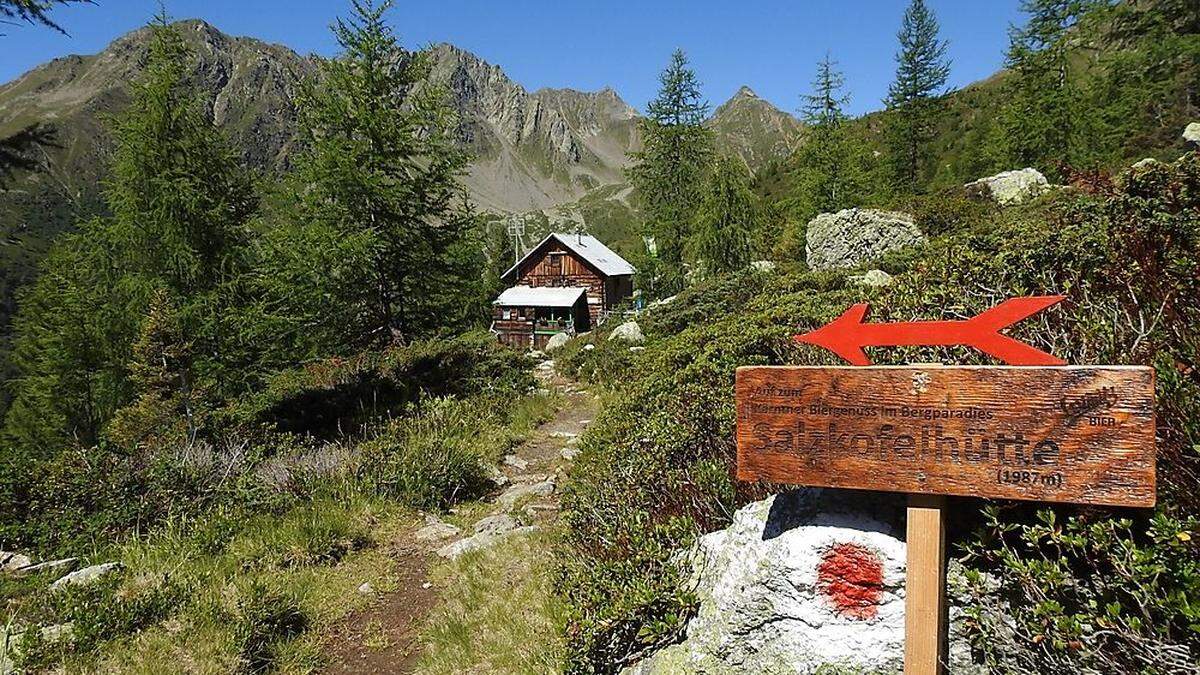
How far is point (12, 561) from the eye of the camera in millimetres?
5582

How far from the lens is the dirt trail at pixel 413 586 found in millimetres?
4453

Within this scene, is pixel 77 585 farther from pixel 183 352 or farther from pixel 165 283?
pixel 165 283

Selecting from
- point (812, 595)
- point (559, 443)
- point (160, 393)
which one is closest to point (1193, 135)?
point (559, 443)

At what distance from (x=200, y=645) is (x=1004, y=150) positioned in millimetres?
29943

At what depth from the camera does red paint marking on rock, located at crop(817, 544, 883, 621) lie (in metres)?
2.27

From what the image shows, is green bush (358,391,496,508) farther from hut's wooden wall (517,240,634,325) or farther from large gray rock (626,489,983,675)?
hut's wooden wall (517,240,634,325)

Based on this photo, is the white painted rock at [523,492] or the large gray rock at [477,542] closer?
the large gray rock at [477,542]

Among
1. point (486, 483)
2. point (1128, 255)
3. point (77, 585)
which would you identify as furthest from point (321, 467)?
point (1128, 255)

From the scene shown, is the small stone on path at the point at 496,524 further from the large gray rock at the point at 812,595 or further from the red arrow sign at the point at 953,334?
the red arrow sign at the point at 953,334

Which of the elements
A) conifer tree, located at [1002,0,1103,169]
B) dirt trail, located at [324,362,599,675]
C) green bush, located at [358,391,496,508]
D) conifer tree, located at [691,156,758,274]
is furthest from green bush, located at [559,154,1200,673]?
conifer tree, located at [1002,0,1103,169]

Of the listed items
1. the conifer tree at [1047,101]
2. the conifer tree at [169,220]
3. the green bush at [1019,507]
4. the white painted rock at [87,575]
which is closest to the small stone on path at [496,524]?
the green bush at [1019,507]

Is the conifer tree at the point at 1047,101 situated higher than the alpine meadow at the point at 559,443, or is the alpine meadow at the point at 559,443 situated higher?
the conifer tree at the point at 1047,101

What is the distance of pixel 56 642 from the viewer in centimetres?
411

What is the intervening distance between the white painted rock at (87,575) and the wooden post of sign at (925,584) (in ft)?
19.8
